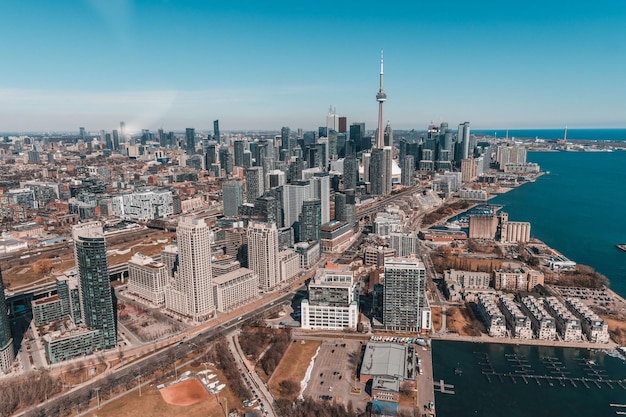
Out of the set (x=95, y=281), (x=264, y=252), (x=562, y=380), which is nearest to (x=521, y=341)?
(x=562, y=380)

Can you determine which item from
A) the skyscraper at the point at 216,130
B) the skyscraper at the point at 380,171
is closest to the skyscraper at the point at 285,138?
the skyscraper at the point at 216,130

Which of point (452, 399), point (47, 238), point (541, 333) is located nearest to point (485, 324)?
point (541, 333)

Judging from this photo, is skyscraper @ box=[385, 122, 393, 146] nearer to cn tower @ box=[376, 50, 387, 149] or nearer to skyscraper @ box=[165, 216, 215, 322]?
cn tower @ box=[376, 50, 387, 149]

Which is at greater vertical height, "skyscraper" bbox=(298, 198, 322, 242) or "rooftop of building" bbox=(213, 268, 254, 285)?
"skyscraper" bbox=(298, 198, 322, 242)

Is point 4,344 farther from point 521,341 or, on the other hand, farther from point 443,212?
point 443,212

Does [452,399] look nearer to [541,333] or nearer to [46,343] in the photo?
[541,333]

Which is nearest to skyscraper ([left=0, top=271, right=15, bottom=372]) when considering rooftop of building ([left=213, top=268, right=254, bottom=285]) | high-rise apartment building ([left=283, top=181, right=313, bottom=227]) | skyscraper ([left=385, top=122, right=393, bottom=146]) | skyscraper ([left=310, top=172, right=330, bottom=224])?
rooftop of building ([left=213, top=268, right=254, bottom=285])

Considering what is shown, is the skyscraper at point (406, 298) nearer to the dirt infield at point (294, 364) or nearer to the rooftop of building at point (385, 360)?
the rooftop of building at point (385, 360)
